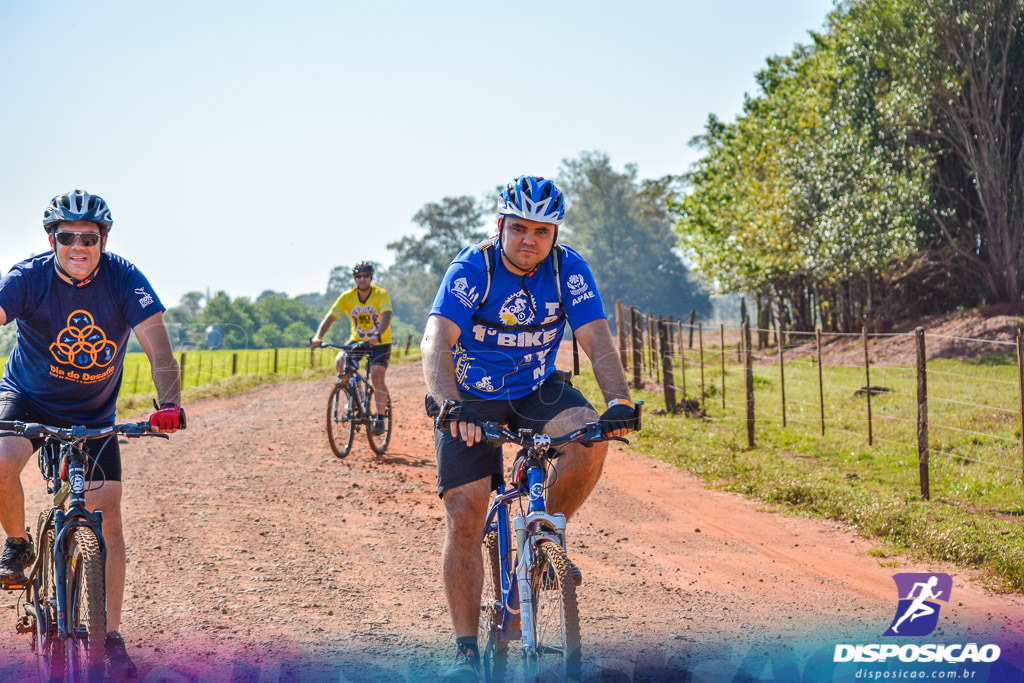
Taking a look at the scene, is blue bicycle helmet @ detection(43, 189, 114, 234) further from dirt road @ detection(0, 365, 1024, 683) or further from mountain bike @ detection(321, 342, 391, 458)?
mountain bike @ detection(321, 342, 391, 458)

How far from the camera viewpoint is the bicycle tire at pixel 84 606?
3896 mm

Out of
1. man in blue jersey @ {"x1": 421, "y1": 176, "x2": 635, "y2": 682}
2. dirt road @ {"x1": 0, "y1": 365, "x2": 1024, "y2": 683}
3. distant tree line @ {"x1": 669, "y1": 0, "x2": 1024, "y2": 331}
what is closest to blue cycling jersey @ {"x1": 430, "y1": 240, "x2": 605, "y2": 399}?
man in blue jersey @ {"x1": 421, "y1": 176, "x2": 635, "y2": 682}

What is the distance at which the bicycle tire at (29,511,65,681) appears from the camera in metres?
4.25

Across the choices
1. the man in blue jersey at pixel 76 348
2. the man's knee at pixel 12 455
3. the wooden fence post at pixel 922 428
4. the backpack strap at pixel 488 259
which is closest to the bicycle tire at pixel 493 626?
the backpack strap at pixel 488 259

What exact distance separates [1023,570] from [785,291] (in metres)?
35.3

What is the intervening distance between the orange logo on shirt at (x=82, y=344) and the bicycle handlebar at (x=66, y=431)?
49 cm

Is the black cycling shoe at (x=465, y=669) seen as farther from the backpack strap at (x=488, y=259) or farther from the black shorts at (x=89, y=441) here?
the black shorts at (x=89, y=441)

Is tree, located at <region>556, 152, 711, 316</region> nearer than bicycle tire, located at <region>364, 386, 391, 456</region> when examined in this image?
No

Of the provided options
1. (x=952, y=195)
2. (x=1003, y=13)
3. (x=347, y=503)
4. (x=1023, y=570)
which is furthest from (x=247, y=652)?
(x=952, y=195)

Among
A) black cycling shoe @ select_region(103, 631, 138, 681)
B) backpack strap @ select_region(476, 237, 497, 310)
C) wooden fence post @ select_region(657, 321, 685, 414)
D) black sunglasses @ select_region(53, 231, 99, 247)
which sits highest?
black sunglasses @ select_region(53, 231, 99, 247)

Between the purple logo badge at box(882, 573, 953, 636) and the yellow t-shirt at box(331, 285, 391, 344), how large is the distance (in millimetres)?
6900

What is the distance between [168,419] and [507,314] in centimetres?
160

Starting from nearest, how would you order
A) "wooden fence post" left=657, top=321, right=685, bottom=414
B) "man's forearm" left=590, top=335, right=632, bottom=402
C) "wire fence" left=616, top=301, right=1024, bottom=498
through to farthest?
"man's forearm" left=590, top=335, right=632, bottom=402 → "wire fence" left=616, top=301, right=1024, bottom=498 → "wooden fence post" left=657, top=321, right=685, bottom=414

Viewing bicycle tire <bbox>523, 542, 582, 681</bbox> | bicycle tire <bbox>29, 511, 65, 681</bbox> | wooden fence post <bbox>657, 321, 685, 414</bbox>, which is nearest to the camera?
bicycle tire <bbox>523, 542, 582, 681</bbox>
